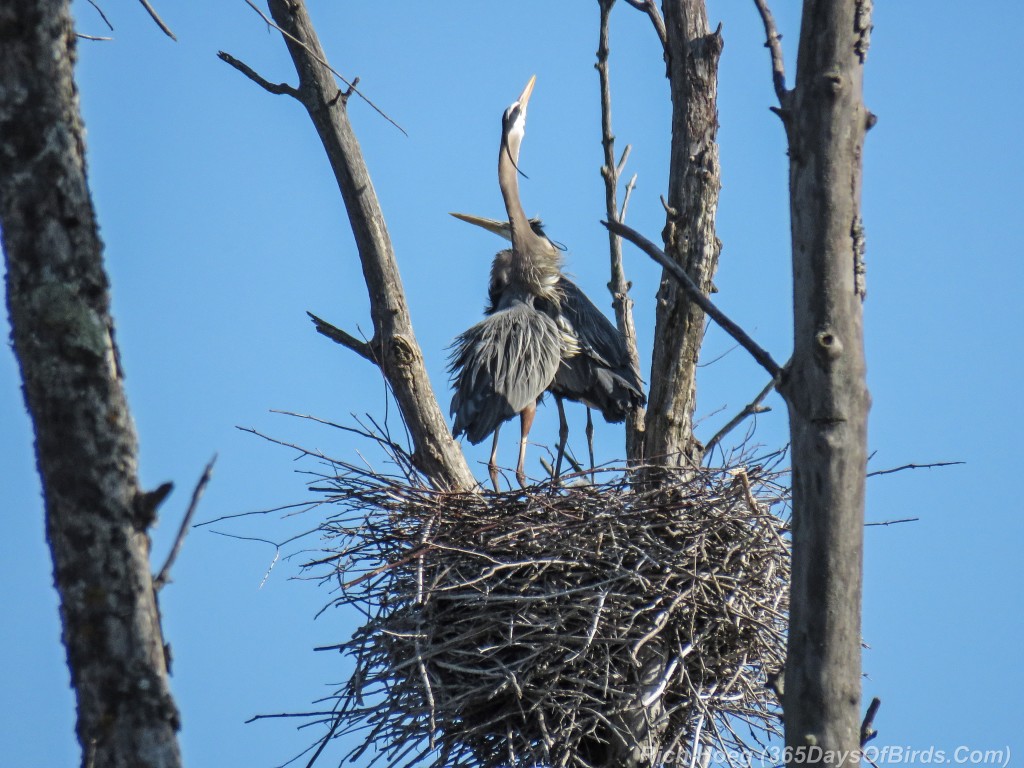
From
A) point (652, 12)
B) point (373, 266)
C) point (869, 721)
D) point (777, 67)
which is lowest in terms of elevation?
point (869, 721)

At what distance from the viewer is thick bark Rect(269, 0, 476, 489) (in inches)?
184

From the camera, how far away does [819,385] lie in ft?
8.48

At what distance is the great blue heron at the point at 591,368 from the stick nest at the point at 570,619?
1.23 m

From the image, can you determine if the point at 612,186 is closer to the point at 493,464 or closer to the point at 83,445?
the point at 493,464

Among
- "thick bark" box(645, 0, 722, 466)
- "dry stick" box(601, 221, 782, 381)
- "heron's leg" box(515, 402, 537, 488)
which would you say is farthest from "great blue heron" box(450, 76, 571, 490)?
"dry stick" box(601, 221, 782, 381)

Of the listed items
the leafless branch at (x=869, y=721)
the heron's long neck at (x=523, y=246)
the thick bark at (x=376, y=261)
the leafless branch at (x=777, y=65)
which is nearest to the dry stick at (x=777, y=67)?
the leafless branch at (x=777, y=65)

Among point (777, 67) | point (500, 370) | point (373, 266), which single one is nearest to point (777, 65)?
point (777, 67)

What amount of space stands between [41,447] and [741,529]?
2.68 metres

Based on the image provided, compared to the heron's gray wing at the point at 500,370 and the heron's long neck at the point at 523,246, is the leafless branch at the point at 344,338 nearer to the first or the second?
the heron's gray wing at the point at 500,370

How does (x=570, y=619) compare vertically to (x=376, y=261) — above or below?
below

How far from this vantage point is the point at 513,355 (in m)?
5.67

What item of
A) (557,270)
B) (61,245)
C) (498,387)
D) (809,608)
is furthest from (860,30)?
(557,270)

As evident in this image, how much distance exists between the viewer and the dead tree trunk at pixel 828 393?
258 cm

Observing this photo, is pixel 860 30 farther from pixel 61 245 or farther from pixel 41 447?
pixel 41 447
